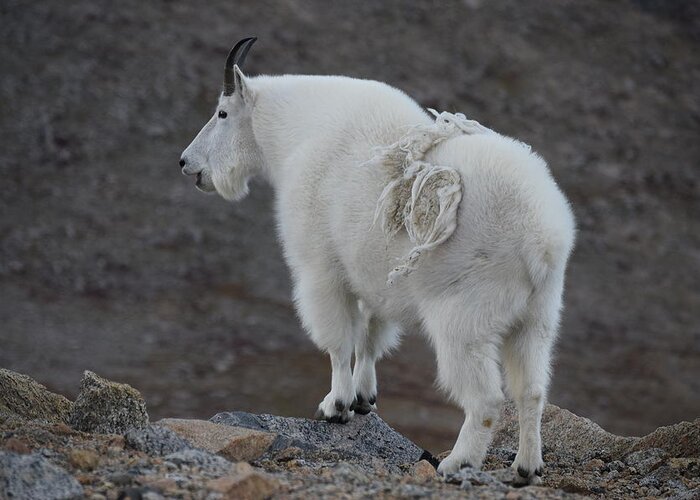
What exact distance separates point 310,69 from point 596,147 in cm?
853

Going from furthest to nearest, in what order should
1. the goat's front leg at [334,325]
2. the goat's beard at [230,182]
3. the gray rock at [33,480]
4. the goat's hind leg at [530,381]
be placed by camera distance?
the goat's beard at [230,182], the goat's front leg at [334,325], the goat's hind leg at [530,381], the gray rock at [33,480]

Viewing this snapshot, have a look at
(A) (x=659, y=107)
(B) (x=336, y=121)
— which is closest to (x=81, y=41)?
(A) (x=659, y=107)

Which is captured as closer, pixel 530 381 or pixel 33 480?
pixel 33 480

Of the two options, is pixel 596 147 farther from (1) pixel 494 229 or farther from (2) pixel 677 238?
(1) pixel 494 229

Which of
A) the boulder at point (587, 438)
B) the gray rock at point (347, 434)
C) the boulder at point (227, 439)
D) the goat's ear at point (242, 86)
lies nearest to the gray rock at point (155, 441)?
the boulder at point (227, 439)

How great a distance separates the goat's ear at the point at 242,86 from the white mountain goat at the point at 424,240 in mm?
122

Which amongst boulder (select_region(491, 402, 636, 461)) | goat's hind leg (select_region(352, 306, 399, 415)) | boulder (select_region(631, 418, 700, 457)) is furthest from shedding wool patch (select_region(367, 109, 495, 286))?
boulder (select_region(631, 418, 700, 457))

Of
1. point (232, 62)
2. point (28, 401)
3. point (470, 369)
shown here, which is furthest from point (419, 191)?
point (28, 401)

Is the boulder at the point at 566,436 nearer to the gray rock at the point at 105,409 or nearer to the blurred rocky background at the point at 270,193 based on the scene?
the gray rock at the point at 105,409

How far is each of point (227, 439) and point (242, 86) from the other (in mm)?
2865

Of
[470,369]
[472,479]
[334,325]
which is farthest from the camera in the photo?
[334,325]

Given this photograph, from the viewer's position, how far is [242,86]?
849 cm

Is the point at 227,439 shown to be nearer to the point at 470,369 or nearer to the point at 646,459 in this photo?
the point at 470,369

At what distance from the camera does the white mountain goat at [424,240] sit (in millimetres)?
6555
